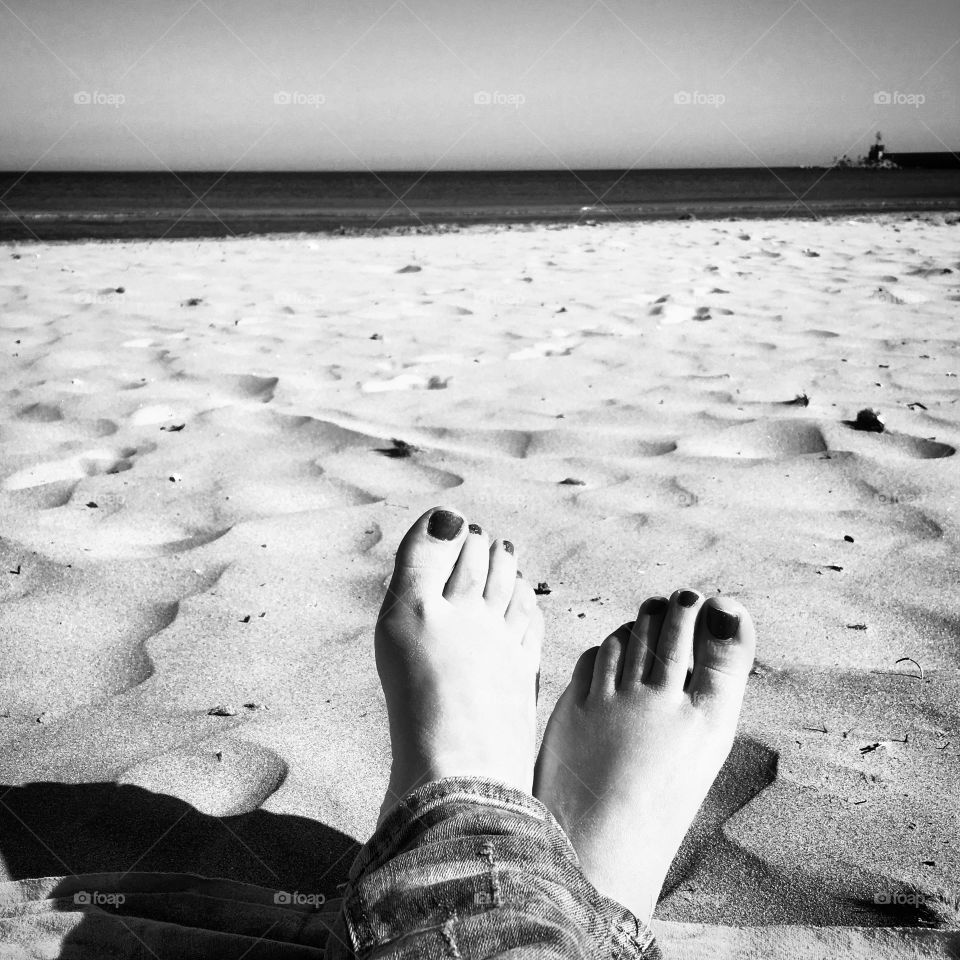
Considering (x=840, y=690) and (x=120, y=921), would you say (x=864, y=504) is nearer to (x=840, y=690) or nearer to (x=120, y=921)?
(x=840, y=690)

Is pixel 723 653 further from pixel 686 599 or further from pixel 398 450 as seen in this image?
pixel 398 450

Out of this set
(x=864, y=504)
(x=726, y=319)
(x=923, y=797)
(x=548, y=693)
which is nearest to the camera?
(x=923, y=797)

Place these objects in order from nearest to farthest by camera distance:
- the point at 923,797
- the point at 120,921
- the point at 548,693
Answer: the point at 120,921 < the point at 923,797 < the point at 548,693

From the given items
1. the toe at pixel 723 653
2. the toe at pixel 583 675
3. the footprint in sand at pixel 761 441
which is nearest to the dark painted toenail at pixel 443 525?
the toe at pixel 583 675

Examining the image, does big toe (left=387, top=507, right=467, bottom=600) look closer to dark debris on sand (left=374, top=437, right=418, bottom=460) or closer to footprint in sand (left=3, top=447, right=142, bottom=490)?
dark debris on sand (left=374, top=437, right=418, bottom=460)

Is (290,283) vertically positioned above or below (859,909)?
above

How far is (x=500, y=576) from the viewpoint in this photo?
1.39m

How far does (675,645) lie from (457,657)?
32 centimetres

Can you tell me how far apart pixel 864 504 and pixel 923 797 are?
2.40 ft

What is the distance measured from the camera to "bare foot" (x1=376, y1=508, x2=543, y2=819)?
3.39ft

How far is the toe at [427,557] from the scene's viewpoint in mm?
1298

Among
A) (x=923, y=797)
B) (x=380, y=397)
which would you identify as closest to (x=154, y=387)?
(x=380, y=397)

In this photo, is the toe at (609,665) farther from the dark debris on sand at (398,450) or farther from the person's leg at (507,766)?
the dark debris on sand at (398,450)

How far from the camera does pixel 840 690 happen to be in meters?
1.12
